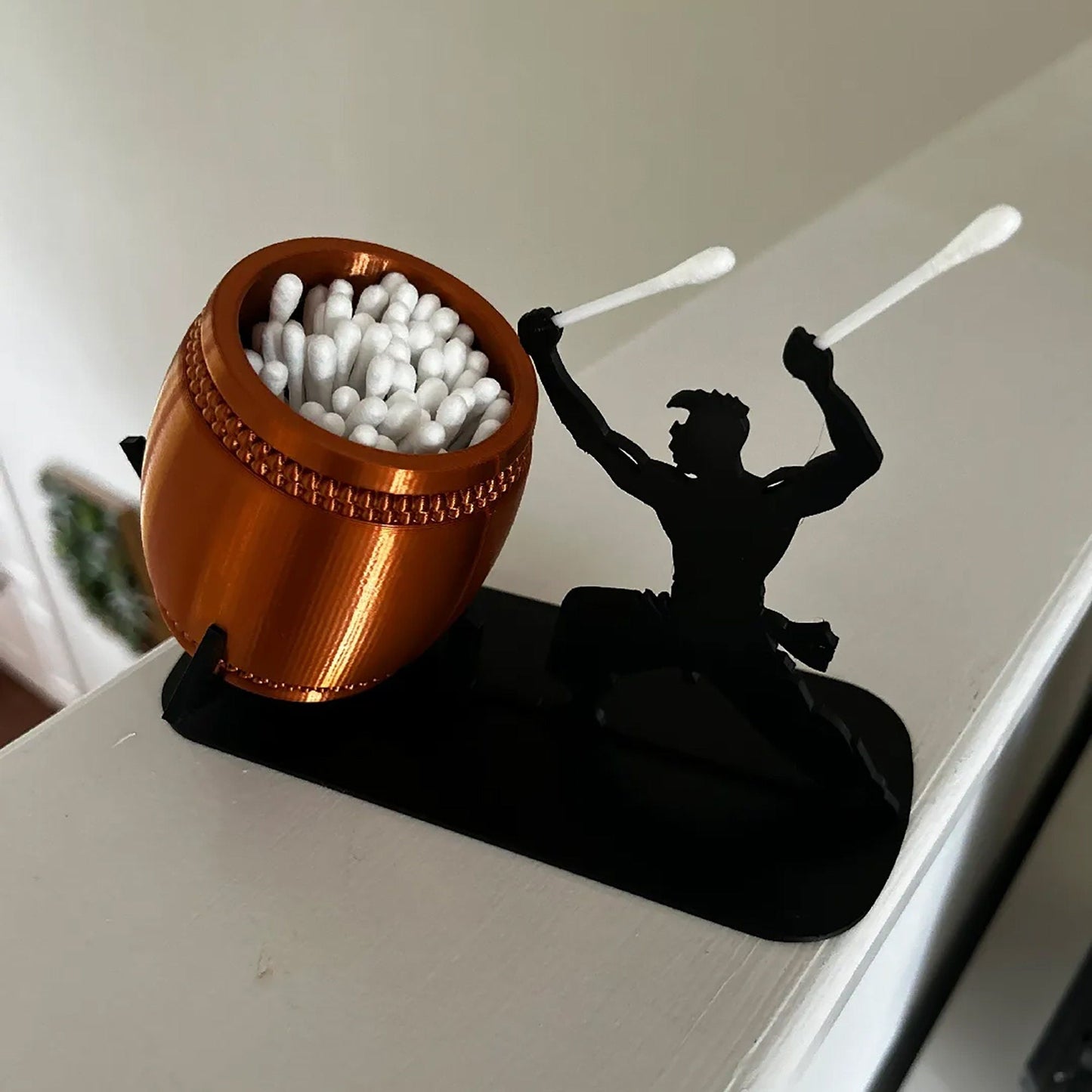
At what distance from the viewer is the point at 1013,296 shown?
638mm

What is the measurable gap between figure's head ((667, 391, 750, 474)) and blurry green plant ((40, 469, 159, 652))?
1.93 m

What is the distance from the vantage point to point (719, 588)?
1.13ft

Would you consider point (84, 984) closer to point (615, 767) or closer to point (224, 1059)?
point (224, 1059)

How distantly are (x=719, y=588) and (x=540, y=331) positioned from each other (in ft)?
0.34

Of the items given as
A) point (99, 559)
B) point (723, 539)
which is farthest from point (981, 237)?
point (99, 559)

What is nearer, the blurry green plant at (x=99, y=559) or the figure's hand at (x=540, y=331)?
the figure's hand at (x=540, y=331)

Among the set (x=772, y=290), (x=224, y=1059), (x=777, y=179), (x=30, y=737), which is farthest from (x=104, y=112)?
(x=224, y=1059)

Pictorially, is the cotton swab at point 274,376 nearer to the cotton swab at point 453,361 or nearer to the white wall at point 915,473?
the cotton swab at point 453,361

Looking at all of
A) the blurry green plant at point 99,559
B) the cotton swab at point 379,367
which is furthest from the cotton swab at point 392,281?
the blurry green plant at point 99,559

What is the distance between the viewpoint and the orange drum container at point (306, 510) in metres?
0.31

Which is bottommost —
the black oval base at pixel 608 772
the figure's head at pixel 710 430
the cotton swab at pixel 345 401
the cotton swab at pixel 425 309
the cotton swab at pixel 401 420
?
the black oval base at pixel 608 772

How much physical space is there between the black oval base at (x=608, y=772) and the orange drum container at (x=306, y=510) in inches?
1.0

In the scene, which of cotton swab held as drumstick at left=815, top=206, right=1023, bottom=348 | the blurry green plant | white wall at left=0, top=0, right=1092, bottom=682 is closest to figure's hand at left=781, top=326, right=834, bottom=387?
cotton swab held as drumstick at left=815, top=206, right=1023, bottom=348

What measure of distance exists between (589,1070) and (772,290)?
0.47 meters
